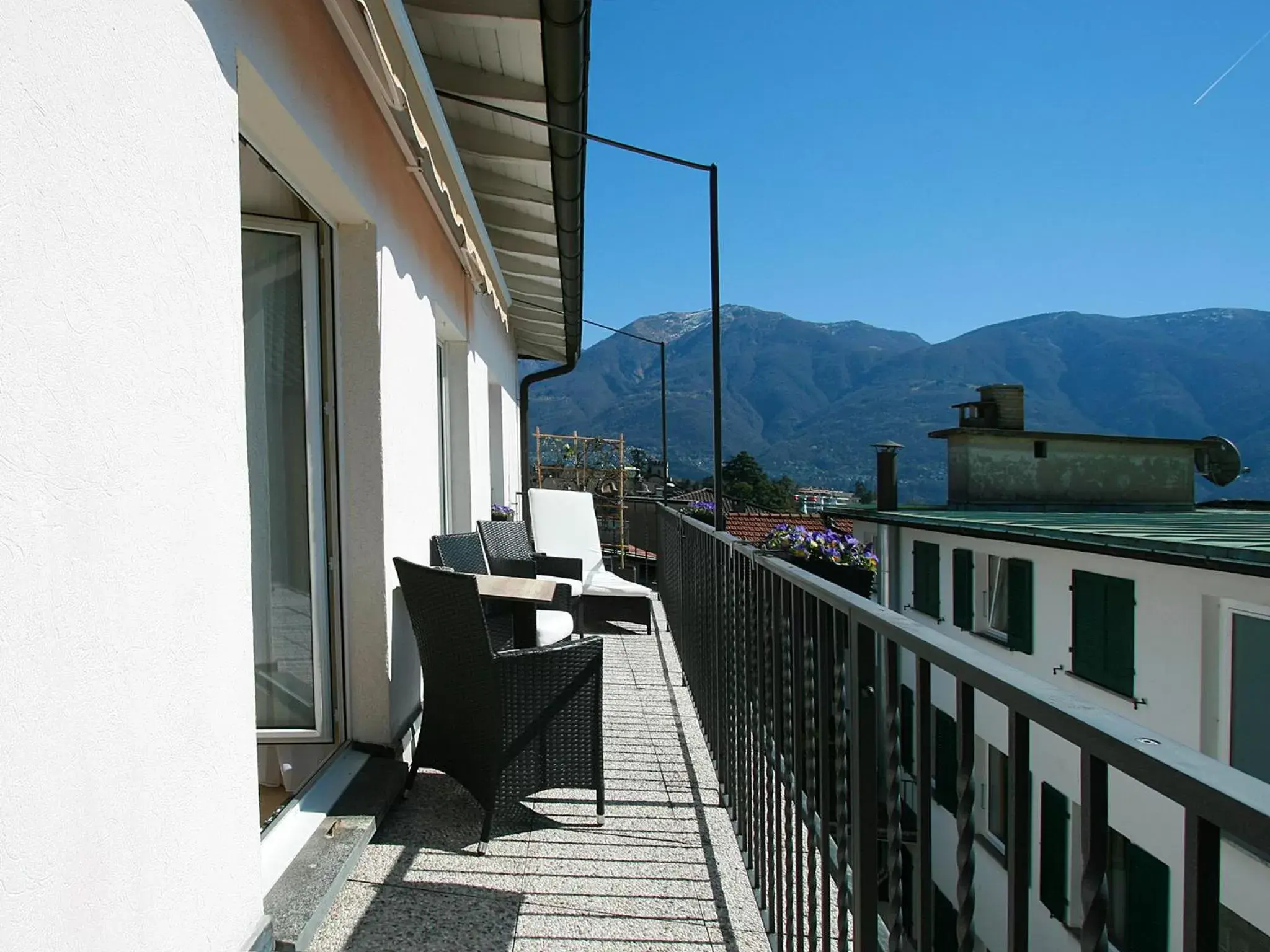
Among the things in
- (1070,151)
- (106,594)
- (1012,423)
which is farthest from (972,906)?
(1070,151)

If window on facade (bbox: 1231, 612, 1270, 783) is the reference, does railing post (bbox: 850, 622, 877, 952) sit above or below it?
above

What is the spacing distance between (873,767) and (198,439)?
1254 mm

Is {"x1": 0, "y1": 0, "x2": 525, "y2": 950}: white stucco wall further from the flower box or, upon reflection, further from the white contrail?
the white contrail

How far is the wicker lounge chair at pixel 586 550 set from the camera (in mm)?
5965

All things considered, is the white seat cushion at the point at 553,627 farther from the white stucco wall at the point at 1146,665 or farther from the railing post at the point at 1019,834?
the white stucco wall at the point at 1146,665

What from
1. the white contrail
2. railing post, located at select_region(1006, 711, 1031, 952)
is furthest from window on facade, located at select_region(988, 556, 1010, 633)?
railing post, located at select_region(1006, 711, 1031, 952)

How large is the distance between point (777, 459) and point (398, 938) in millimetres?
149906

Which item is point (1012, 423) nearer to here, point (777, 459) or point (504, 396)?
point (504, 396)

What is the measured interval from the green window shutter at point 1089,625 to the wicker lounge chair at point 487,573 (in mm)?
10465

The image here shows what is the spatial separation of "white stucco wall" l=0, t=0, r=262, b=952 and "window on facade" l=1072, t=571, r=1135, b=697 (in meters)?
12.1

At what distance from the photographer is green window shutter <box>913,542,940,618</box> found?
1633 centimetres

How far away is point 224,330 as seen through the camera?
1.62 meters

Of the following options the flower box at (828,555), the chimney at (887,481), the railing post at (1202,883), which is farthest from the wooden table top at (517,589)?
the chimney at (887,481)

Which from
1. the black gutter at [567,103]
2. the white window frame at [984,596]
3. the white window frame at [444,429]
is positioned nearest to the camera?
the black gutter at [567,103]
